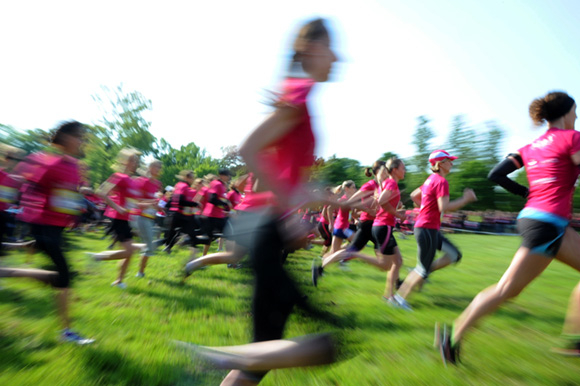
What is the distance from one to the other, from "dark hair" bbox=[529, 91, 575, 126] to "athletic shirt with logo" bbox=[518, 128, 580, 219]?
201 millimetres

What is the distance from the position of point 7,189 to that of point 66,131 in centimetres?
269

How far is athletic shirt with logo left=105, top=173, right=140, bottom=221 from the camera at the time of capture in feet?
18.6

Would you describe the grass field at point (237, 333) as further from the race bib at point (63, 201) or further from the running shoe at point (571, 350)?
the race bib at point (63, 201)

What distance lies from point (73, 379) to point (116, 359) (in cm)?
40

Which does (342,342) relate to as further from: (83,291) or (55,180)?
(83,291)

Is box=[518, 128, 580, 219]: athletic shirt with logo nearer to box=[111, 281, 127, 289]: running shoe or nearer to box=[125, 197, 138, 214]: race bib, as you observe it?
box=[125, 197, 138, 214]: race bib

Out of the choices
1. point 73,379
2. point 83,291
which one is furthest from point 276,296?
point 83,291

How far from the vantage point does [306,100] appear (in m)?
1.58

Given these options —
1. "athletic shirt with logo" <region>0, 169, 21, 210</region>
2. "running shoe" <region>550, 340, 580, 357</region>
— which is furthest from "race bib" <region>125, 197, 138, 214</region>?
"running shoe" <region>550, 340, 580, 357</region>

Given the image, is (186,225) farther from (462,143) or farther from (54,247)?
(462,143)

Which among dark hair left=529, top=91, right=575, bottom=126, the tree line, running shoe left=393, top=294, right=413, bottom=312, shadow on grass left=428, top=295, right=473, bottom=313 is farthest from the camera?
the tree line

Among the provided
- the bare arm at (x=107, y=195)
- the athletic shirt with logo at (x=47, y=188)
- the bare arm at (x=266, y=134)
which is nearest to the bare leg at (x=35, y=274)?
the athletic shirt with logo at (x=47, y=188)

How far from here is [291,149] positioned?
1616mm

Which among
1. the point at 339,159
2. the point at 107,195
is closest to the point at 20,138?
the point at 339,159
